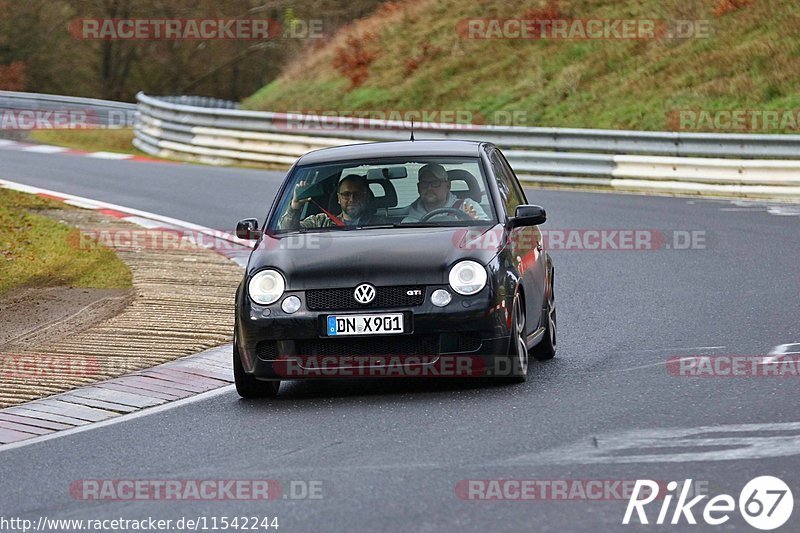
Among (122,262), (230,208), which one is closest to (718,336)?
(122,262)

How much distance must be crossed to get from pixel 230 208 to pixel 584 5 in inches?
617

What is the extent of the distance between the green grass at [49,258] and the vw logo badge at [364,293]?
18.0ft

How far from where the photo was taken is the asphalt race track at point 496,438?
5.93m

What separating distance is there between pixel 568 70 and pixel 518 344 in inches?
871

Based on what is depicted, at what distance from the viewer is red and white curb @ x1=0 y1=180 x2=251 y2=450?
8.11 m

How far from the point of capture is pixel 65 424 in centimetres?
819

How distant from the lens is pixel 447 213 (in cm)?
913
